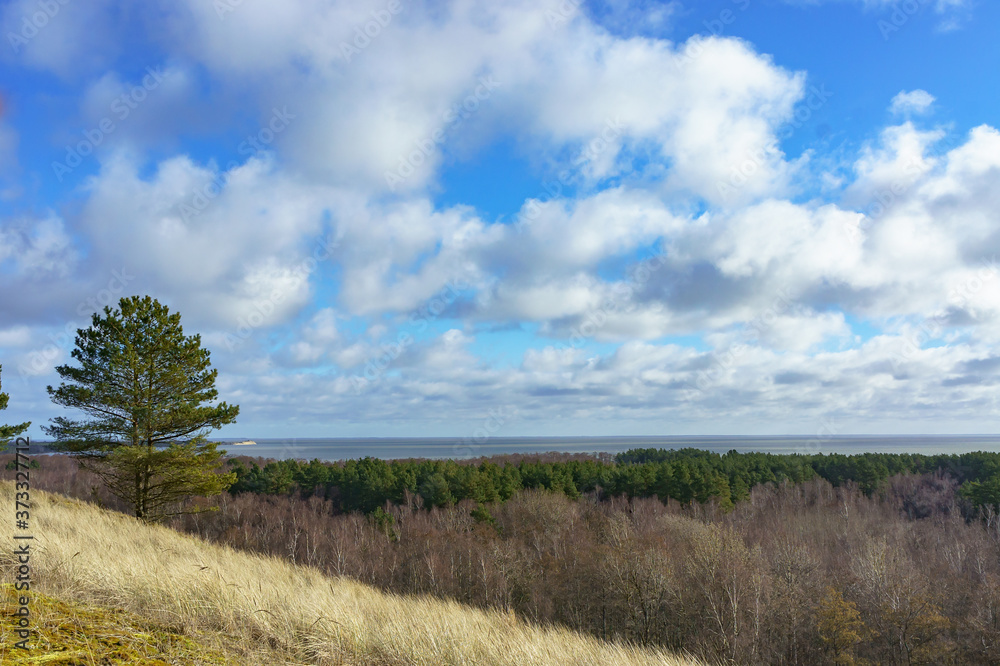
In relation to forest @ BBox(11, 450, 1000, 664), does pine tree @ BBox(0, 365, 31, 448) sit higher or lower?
higher

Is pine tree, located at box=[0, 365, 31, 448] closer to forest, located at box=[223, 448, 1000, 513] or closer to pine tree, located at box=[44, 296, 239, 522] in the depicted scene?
pine tree, located at box=[44, 296, 239, 522]

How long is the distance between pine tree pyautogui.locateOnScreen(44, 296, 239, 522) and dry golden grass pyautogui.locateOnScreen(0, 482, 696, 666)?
18459mm

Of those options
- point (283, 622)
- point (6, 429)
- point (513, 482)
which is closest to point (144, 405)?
point (6, 429)

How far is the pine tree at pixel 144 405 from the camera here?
24.3 m

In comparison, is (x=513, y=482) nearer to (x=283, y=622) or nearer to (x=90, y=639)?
(x=283, y=622)

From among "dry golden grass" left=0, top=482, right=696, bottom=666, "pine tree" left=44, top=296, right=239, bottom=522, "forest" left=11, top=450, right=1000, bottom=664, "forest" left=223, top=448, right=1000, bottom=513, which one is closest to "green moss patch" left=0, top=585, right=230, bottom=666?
"dry golden grass" left=0, top=482, right=696, bottom=666

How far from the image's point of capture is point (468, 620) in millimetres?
7766

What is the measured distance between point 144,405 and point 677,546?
4469 centimetres

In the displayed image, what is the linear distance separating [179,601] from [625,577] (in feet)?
141

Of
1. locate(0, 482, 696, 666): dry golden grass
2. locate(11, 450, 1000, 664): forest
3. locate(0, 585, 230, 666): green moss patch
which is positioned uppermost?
locate(0, 585, 230, 666): green moss patch

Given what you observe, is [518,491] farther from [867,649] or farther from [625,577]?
[867,649]

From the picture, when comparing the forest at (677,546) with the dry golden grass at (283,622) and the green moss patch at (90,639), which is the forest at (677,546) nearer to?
the dry golden grass at (283,622)

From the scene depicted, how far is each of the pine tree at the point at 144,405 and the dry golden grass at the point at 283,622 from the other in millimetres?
18459

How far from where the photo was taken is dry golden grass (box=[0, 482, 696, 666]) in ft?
18.9
